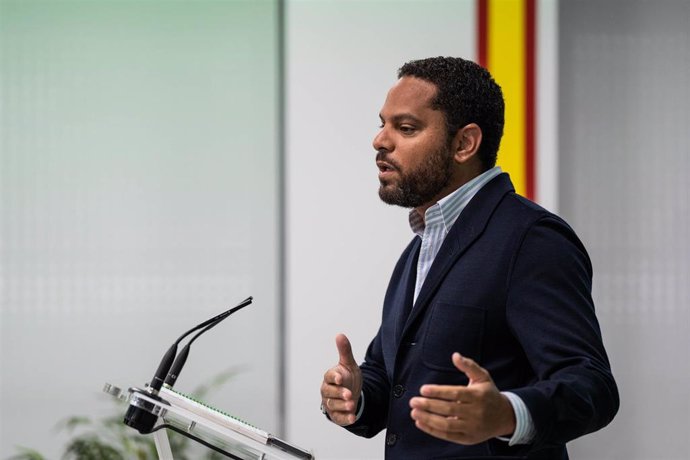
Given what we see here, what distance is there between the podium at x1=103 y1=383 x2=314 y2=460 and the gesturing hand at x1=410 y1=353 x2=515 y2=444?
304 mm

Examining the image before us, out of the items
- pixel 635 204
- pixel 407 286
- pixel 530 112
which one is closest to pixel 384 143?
pixel 407 286

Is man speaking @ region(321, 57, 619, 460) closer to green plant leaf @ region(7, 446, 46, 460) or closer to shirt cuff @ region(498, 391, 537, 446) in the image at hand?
shirt cuff @ region(498, 391, 537, 446)

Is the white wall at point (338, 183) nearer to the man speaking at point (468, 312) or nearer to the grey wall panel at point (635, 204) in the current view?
the grey wall panel at point (635, 204)

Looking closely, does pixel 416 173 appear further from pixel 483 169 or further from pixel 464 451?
pixel 464 451

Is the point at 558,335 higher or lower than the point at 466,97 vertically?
lower

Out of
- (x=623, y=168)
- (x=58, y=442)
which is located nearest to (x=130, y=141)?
(x=58, y=442)

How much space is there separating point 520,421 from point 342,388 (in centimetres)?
43

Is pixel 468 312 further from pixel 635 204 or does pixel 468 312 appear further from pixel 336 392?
pixel 635 204

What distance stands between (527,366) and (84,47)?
2774mm

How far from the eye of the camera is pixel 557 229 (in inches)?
59.9

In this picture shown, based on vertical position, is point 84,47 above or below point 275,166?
above

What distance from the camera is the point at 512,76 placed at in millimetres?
3520

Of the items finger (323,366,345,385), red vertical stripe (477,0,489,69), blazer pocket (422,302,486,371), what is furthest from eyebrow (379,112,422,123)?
red vertical stripe (477,0,489,69)

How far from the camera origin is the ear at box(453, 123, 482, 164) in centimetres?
173
